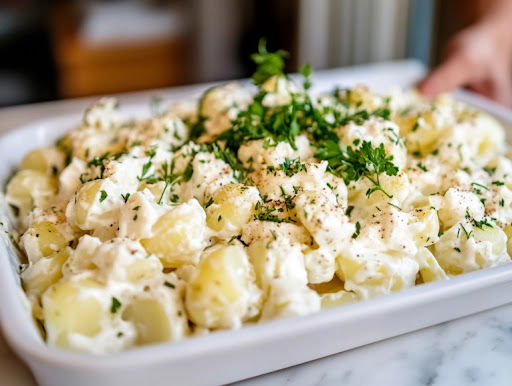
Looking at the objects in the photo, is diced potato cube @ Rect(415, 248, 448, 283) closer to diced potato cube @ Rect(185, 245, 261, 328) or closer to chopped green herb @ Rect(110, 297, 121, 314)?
diced potato cube @ Rect(185, 245, 261, 328)

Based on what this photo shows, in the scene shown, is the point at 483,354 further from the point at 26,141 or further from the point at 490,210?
the point at 26,141

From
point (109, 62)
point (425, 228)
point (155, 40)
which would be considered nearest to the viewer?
point (425, 228)

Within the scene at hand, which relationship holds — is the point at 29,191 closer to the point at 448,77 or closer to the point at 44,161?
the point at 44,161

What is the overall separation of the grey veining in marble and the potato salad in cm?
9

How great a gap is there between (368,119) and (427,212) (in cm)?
34

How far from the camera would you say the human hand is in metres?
1.95

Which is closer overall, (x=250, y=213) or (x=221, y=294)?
(x=221, y=294)

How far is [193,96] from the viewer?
1.94 meters

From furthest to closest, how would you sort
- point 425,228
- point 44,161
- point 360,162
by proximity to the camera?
1. point 44,161
2. point 360,162
3. point 425,228

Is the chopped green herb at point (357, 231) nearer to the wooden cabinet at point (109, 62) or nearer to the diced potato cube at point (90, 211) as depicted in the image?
the diced potato cube at point (90, 211)

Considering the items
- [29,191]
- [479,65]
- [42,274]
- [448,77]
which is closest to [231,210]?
[42,274]

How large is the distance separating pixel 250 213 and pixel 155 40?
3.09 meters

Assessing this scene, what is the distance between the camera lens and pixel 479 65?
204 centimetres

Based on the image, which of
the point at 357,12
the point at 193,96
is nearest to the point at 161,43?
the point at 357,12
